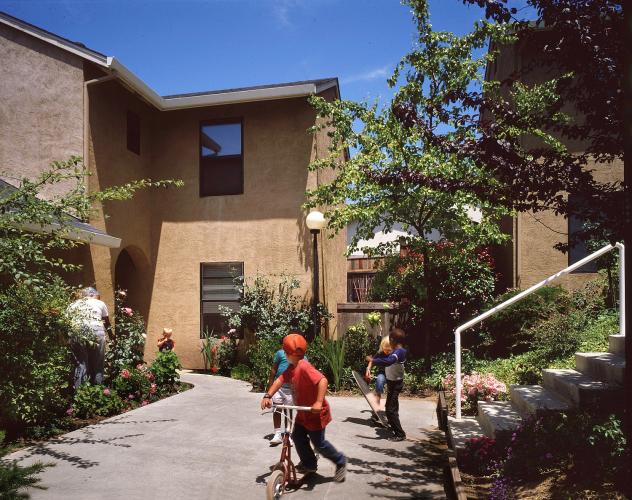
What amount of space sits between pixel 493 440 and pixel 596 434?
1.44 meters

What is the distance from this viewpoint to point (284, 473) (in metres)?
4.66

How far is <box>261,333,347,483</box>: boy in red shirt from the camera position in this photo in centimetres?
490

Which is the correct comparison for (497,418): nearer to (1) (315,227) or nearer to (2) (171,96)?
(1) (315,227)

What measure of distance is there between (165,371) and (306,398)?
5140mm

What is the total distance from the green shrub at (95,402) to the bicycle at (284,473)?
3919 mm

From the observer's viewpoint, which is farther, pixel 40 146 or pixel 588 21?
pixel 40 146

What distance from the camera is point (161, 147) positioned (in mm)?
12734

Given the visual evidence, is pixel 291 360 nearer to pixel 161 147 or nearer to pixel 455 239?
pixel 455 239

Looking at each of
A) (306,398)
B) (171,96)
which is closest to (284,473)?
(306,398)

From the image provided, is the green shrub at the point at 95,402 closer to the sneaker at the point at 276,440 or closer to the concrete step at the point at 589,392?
the sneaker at the point at 276,440

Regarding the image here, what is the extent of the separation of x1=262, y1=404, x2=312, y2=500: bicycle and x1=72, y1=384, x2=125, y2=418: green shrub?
3.92 metres

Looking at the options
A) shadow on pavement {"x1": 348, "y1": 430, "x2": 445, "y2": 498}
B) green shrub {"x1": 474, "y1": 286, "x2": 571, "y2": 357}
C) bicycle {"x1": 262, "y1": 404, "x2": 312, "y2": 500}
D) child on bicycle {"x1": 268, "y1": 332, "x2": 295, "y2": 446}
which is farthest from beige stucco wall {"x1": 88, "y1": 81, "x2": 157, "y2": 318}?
green shrub {"x1": 474, "y1": 286, "x2": 571, "y2": 357}

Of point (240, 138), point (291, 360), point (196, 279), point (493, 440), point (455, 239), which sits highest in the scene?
point (240, 138)

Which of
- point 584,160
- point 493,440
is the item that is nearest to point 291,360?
point 493,440
